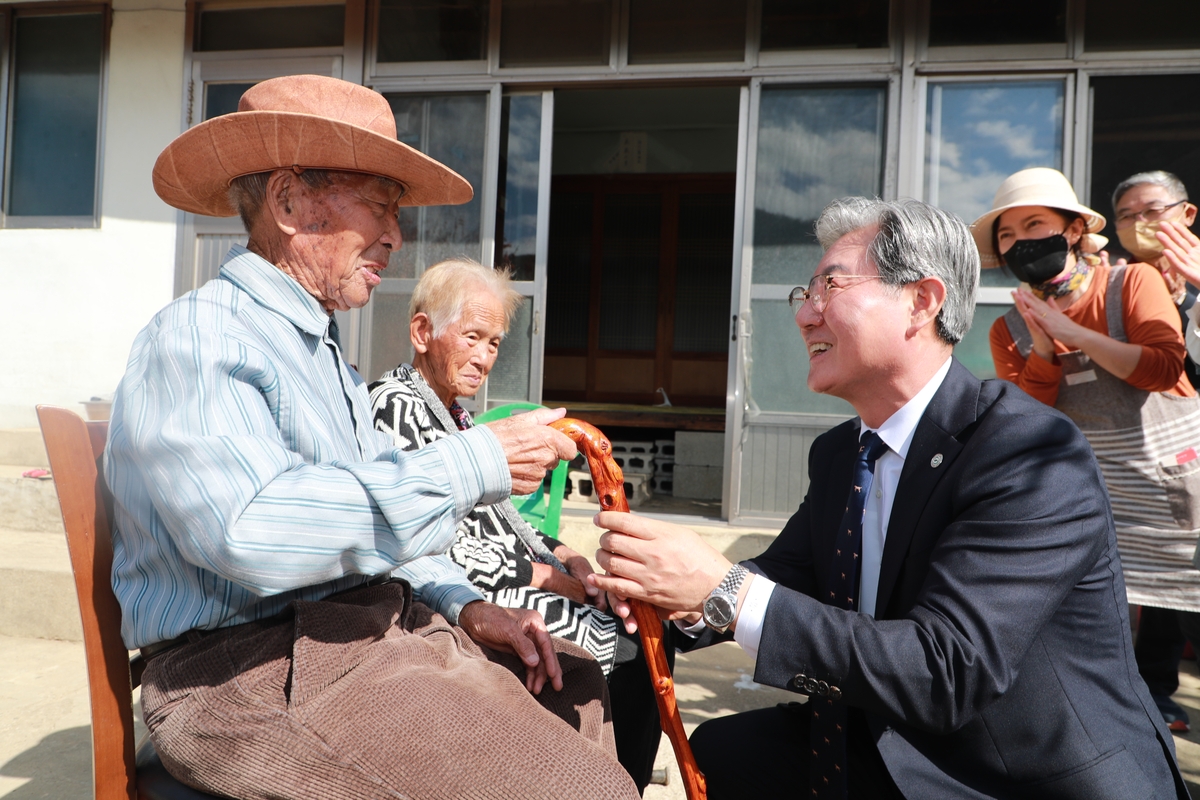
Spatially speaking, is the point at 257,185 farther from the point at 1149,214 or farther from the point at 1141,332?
the point at 1149,214

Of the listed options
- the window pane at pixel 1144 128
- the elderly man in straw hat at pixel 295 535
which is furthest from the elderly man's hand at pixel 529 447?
the window pane at pixel 1144 128

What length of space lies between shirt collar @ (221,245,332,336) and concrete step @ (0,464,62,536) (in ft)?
12.8

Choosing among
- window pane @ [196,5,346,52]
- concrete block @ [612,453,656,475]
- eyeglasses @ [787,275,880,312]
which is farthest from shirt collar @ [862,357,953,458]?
concrete block @ [612,453,656,475]

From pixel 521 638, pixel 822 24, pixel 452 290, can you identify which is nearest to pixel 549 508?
pixel 452 290

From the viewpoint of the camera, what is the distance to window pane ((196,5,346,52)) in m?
5.44

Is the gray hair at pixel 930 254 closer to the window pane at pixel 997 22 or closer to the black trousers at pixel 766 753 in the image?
the black trousers at pixel 766 753

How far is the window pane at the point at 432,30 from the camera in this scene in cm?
527

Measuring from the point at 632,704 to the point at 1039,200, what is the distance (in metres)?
2.36

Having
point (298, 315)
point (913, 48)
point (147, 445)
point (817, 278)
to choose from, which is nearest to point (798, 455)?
point (913, 48)

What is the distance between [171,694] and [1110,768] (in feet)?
5.41

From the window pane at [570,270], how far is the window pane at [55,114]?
535 cm

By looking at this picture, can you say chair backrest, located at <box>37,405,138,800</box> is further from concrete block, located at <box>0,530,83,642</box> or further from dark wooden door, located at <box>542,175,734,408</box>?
dark wooden door, located at <box>542,175,734,408</box>

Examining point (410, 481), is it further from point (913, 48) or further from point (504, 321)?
point (913, 48)

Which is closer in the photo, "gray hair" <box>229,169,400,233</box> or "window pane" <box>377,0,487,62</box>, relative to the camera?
"gray hair" <box>229,169,400,233</box>
